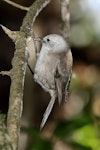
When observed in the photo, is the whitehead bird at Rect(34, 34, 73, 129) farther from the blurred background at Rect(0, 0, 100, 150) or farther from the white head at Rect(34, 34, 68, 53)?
the blurred background at Rect(0, 0, 100, 150)

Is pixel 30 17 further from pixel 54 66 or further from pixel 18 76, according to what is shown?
pixel 54 66

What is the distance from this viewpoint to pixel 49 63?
9.55ft

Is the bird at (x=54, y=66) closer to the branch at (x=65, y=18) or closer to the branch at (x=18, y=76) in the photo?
the branch at (x=65, y=18)

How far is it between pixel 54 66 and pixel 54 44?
117mm

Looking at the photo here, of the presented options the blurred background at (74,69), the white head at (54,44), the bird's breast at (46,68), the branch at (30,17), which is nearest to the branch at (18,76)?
the branch at (30,17)

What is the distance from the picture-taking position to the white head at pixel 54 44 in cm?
283

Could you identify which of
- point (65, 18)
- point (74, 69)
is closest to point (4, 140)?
point (65, 18)

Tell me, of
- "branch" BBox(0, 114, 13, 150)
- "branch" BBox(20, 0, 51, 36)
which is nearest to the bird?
"branch" BBox(20, 0, 51, 36)

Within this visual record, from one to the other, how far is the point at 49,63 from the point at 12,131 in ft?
3.15

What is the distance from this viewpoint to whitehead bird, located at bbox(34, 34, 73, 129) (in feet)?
9.27

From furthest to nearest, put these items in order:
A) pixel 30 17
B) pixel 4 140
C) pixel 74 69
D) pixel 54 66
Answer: pixel 74 69
pixel 54 66
pixel 30 17
pixel 4 140

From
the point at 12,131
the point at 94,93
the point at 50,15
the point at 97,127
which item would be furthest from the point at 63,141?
the point at 50,15

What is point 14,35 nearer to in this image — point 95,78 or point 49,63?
point 49,63

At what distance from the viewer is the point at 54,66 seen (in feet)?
9.48
